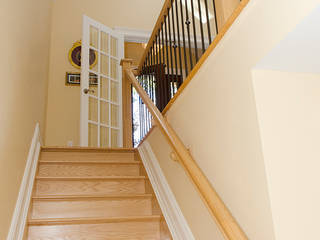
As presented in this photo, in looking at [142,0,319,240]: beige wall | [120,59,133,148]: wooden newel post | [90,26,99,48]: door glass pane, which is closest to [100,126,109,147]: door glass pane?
[120,59,133,148]: wooden newel post

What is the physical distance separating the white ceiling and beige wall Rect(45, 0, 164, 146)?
12.5 feet

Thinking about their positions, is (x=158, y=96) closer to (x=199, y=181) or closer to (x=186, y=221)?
(x=186, y=221)

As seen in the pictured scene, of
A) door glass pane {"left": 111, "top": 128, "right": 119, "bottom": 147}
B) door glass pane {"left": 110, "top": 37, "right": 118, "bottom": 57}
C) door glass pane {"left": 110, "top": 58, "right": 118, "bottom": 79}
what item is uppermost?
door glass pane {"left": 110, "top": 37, "right": 118, "bottom": 57}

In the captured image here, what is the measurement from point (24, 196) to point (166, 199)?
3.12 ft

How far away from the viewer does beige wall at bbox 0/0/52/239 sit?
176cm

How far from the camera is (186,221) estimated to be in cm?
200

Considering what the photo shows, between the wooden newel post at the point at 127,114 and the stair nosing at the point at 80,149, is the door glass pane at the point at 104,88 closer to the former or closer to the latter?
the wooden newel post at the point at 127,114

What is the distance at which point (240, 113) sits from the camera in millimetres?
1478

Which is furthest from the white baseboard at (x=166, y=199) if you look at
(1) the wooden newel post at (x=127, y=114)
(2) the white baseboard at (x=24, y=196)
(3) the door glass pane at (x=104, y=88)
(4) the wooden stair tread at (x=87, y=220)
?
(3) the door glass pane at (x=104, y=88)

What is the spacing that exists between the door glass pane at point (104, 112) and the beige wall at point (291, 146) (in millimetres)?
3173

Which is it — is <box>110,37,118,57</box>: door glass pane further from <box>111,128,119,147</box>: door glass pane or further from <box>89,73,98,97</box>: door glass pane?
<box>111,128,119,147</box>: door glass pane

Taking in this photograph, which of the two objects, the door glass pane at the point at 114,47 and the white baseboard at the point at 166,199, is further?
the door glass pane at the point at 114,47

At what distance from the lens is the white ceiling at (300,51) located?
3.78 ft

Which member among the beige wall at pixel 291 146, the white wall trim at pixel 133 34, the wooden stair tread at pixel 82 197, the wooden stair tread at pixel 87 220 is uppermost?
the white wall trim at pixel 133 34
